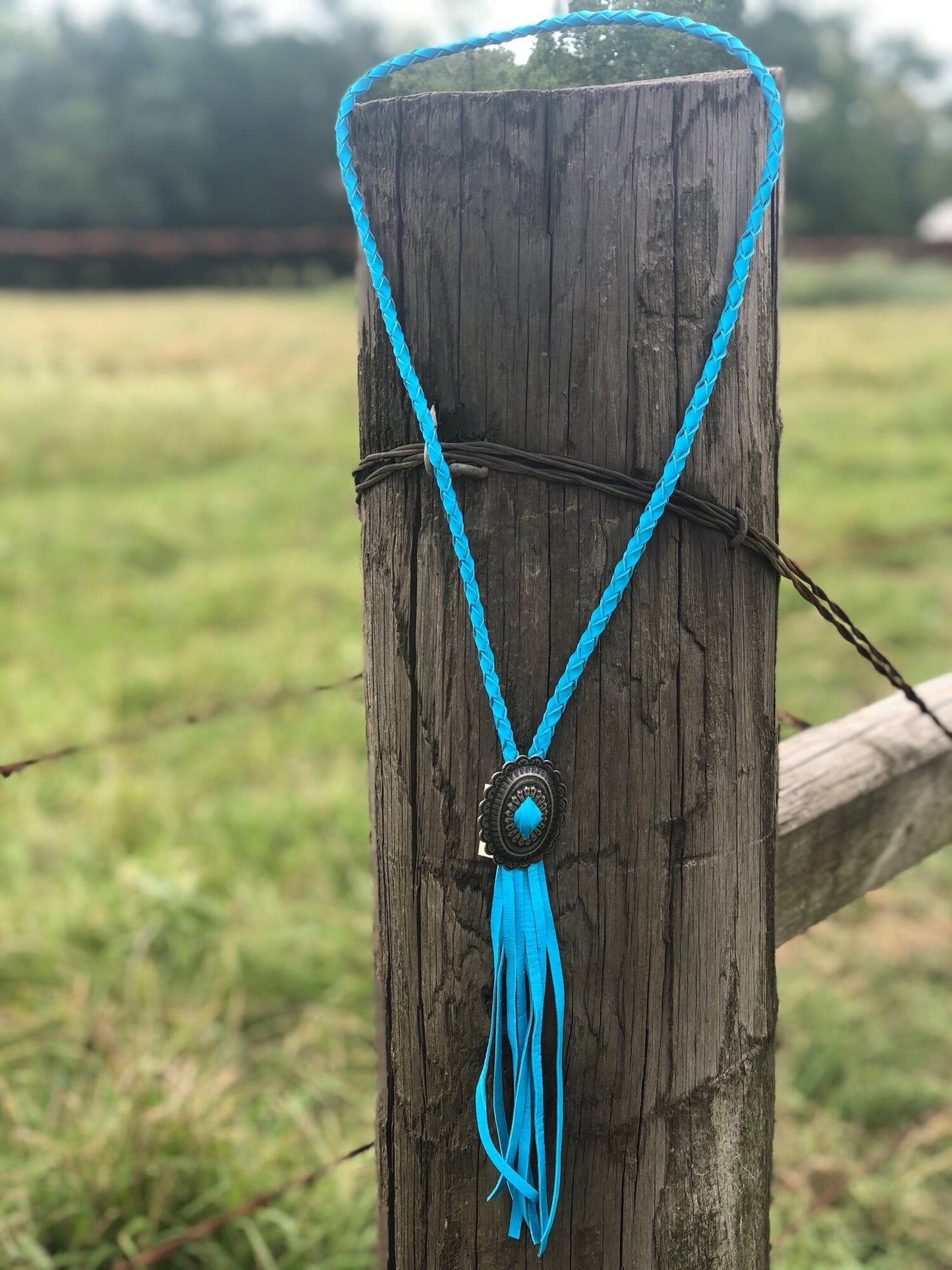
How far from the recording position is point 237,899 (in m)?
3.08

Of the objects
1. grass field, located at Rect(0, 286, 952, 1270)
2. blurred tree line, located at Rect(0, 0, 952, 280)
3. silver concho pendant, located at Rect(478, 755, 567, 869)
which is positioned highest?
blurred tree line, located at Rect(0, 0, 952, 280)

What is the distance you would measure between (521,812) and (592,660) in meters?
0.15

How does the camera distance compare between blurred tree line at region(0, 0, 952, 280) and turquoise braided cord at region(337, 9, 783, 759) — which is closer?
turquoise braided cord at region(337, 9, 783, 759)

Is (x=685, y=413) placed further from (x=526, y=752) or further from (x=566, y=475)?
(x=526, y=752)

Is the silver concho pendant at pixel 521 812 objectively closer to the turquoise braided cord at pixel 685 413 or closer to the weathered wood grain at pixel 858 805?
the turquoise braided cord at pixel 685 413

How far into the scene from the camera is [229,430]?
823 cm

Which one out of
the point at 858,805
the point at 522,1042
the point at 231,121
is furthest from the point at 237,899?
the point at 231,121

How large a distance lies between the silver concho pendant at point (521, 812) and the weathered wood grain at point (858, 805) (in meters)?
0.46

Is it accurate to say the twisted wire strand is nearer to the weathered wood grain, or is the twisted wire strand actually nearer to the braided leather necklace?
the braided leather necklace

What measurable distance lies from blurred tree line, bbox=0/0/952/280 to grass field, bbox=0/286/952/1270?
85.2 feet

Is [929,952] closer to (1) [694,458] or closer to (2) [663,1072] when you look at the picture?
(2) [663,1072]

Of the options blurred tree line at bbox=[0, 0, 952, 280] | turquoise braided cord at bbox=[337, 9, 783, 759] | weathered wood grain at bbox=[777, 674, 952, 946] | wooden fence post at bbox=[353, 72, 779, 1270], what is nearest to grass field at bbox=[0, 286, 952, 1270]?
weathered wood grain at bbox=[777, 674, 952, 946]

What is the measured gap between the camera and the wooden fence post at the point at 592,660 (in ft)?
2.90

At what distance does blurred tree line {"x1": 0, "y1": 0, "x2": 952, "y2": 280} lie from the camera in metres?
31.3
